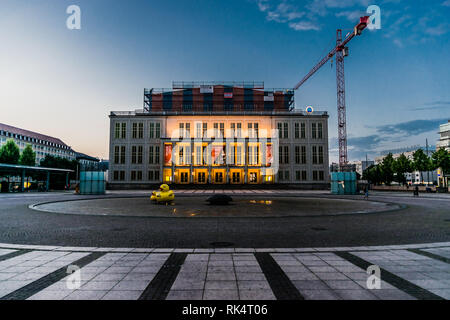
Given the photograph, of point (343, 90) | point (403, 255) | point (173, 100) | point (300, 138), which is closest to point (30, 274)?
point (403, 255)

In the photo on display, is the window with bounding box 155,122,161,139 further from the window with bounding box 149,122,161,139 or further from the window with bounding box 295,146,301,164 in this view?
the window with bounding box 295,146,301,164

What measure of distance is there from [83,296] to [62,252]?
3593 mm

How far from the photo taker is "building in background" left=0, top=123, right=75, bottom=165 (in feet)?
325

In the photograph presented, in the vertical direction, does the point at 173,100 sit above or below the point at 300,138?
above

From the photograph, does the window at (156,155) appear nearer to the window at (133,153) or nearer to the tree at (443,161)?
the window at (133,153)

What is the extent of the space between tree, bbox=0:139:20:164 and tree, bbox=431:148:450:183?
90276mm

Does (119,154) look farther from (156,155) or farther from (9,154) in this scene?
(9,154)

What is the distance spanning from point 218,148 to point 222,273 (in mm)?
57563

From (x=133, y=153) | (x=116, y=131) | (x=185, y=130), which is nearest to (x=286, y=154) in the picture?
(x=185, y=130)

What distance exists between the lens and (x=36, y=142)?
112 meters

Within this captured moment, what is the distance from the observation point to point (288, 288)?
15.0 feet

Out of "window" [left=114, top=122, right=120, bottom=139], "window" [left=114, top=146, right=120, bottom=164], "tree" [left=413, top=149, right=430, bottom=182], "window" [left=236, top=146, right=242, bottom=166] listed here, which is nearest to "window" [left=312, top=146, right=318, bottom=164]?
"window" [left=236, top=146, right=242, bottom=166]

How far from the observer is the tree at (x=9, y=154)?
5816cm

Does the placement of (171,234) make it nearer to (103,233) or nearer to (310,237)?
(103,233)
